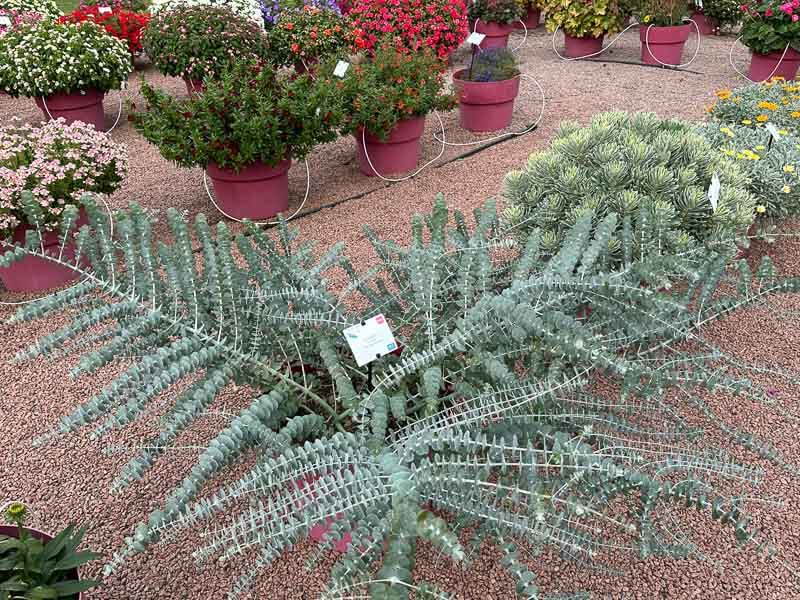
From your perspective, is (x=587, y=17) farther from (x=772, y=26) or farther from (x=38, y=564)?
(x=38, y=564)

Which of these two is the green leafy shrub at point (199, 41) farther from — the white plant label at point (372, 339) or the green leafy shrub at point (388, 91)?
the white plant label at point (372, 339)

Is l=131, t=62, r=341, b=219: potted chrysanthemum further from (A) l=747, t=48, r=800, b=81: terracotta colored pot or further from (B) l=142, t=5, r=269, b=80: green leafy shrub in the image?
(A) l=747, t=48, r=800, b=81: terracotta colored pot

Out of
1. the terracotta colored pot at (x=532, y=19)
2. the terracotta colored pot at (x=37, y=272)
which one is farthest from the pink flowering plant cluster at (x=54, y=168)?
the terracotta colored pot at (x=532, y=19)

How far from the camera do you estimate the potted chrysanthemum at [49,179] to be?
274 cm

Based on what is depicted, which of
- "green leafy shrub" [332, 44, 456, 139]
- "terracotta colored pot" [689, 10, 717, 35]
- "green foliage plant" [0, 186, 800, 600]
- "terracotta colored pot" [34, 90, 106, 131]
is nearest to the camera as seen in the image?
"green foliage plant" [0, 186, 800, 600]

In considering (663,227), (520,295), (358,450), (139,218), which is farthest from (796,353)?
(139,218)

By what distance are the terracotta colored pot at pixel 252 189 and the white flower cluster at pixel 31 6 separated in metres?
4.32

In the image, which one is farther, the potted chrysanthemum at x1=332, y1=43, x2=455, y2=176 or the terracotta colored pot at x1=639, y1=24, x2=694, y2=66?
the terracotta colored pot at x1=639, y1=24, x2=694, y2=66

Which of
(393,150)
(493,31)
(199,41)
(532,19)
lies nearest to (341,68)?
(393,150)

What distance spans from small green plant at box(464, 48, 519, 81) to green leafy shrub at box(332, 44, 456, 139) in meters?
0.60

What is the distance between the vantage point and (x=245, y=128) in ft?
10.6

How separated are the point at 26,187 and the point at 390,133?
2084 millimetres

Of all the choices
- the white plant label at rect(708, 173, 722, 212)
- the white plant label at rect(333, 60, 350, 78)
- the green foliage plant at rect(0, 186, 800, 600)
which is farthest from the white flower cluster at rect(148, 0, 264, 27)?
the green foliage plant at rect(0, 186, 800, 600)

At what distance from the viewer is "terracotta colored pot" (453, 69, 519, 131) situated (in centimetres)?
472
